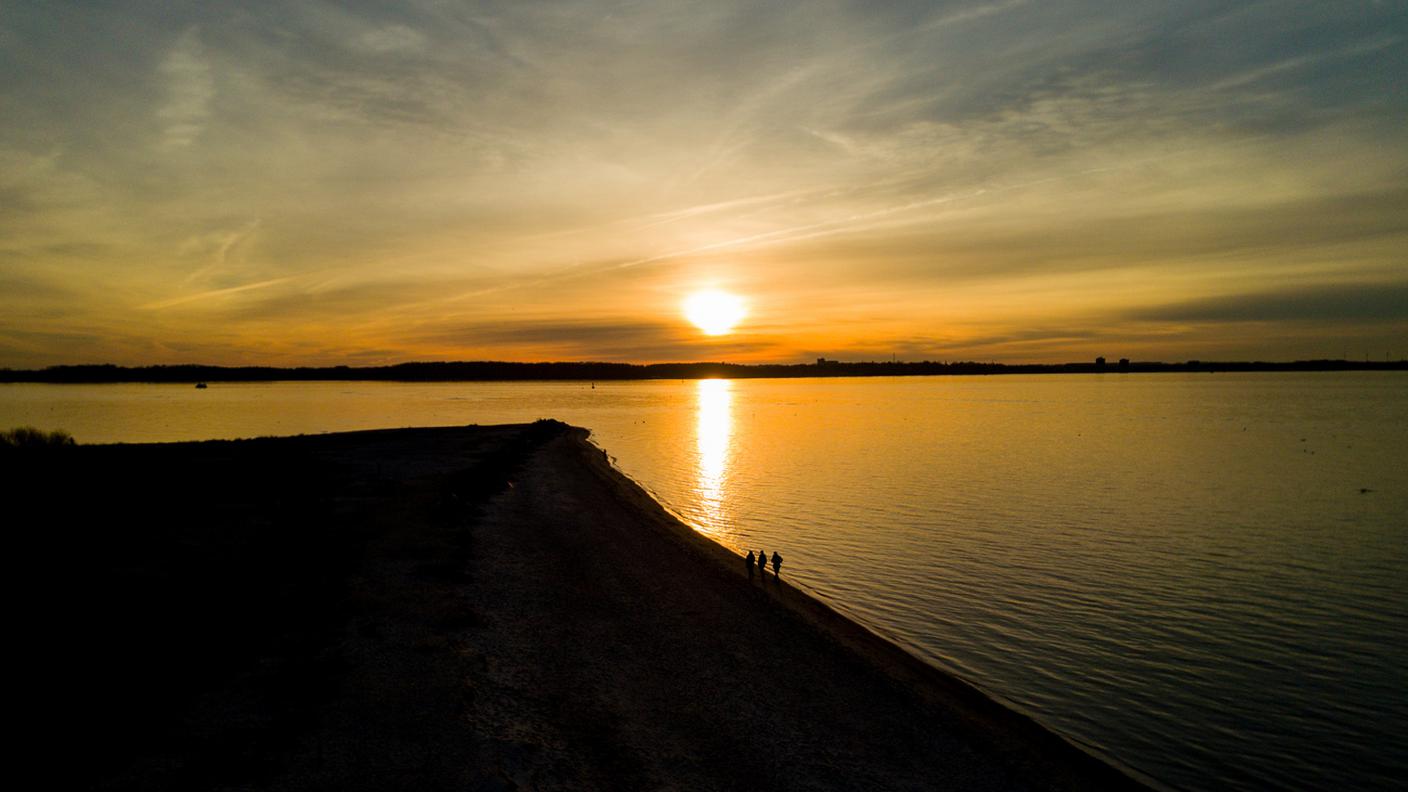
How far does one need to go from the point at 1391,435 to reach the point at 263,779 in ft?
363

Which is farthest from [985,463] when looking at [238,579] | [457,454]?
[238,579]

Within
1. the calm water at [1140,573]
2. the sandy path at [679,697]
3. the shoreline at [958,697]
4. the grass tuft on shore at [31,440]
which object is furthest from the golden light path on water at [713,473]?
the grass tuft on shore at [31,440]

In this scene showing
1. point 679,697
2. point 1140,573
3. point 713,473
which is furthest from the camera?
point 713,473

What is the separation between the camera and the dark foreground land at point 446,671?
12.8 m

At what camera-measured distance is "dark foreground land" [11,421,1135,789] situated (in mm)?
12805

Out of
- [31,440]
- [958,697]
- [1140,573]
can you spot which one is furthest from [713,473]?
[31,440]

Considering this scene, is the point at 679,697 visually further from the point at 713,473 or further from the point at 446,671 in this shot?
the point at 713,473

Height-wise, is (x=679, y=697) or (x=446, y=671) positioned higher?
(x=446, y=671)

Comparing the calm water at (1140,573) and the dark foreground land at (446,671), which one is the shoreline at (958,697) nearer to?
the dark foreground land at (446,671)

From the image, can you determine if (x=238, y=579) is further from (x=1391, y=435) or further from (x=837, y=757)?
(x=1391, y=435)

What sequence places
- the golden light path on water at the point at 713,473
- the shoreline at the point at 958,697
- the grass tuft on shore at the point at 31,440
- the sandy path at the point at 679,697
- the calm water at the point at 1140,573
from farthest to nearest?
the grass tuft on shore at the point at 31,440, the golden light path on water at the point at 713,473, the calm water at the point at 1140,573, the shoreline at the point at 958,697, the sandy path at the point at 679,697

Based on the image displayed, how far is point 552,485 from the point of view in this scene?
48.1m

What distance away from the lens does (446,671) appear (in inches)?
645

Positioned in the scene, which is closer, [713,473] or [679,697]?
[679,697]
